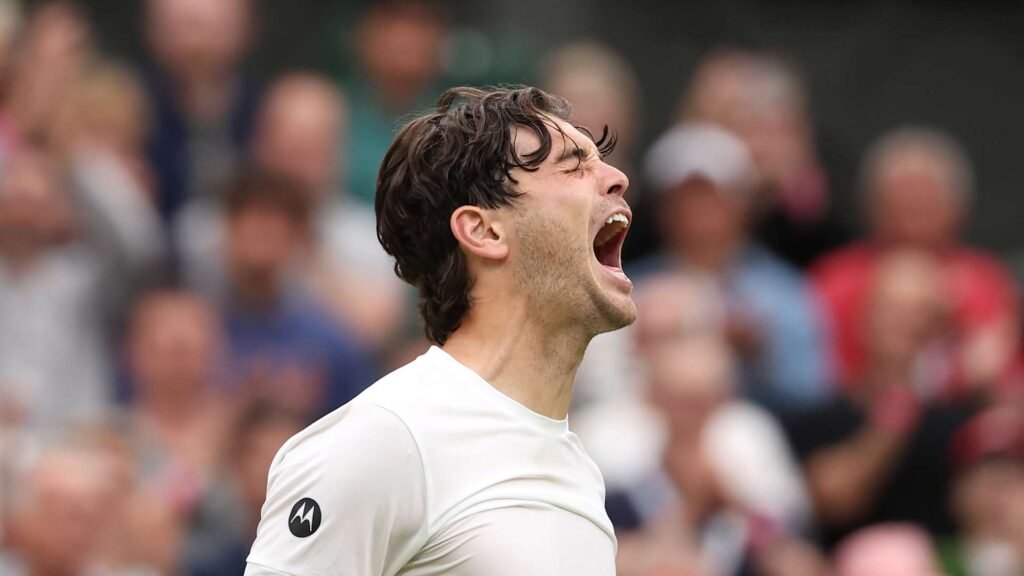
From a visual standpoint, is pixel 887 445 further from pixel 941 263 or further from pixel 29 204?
pixel 29 204

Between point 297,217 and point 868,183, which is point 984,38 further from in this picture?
point 297,217

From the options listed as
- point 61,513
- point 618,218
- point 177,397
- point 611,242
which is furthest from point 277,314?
point 618,218

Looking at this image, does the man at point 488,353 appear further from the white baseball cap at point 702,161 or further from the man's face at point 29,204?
the white baseball cap at point 702,161

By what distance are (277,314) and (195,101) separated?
3.74 ft

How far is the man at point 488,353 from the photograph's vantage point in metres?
2.56

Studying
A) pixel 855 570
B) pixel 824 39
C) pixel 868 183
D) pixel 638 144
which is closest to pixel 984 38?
Result: pixel 824 39

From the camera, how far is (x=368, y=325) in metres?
6.79

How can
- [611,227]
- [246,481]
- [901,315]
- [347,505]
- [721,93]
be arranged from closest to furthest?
[347,505] → [611,227] → [246,481] → [901,315] → [721,93]

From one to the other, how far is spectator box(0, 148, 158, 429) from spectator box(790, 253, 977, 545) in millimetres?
2821

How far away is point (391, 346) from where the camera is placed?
658 centimetres

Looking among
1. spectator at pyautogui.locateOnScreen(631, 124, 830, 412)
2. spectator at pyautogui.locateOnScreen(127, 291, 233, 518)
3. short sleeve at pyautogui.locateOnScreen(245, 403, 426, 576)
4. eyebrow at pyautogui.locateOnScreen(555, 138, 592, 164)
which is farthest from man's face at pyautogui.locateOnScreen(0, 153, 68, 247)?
short sleeve at pyautogui.locateOnScreen(245, 403, 426, 576)

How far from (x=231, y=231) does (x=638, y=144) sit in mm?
2580

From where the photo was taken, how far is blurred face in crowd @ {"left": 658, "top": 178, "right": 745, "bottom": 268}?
7117mm

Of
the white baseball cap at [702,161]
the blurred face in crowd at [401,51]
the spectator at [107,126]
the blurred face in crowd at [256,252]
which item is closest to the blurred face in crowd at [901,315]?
the white baseball cap at [702,161]
